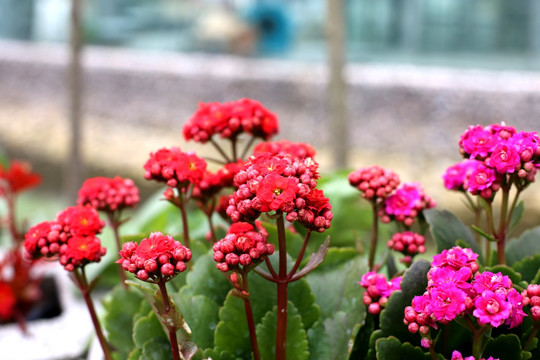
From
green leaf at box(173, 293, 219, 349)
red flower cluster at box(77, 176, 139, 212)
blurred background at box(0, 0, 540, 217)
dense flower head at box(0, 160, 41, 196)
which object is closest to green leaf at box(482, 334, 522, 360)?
green leaf at box(173, 293, 219, 349)

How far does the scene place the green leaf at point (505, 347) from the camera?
0.56 metres

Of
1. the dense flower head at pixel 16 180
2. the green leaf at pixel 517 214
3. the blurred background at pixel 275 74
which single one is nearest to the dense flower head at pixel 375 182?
the green leaf at pixel 517 214

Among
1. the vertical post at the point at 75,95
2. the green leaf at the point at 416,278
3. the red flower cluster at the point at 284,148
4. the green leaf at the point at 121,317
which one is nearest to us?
the green leaf at the point at 416,278

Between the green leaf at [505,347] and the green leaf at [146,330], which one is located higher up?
the green leaf at [505,347]

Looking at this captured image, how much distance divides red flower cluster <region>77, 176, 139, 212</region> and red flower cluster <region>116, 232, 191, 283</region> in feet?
0.65

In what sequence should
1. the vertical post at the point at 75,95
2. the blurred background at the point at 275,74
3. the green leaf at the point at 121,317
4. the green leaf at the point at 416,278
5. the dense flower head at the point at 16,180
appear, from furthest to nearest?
the blurred background at the point at 275,74 → the vertical post at the point at 75,95 → the dense flower head at the point at 16,180 → the green leaf at the point at 121,317 → the green leaf at the point at 416,278

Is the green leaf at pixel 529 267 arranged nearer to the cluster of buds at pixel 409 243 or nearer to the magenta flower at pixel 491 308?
the cluster of buds at pixel 409 243

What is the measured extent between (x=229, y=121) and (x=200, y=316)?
0.22 metres

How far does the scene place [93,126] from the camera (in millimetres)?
3805

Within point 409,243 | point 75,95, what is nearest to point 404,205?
point 409,243

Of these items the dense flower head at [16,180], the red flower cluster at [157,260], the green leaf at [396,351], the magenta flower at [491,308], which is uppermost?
the red flower cluster at [157,260]

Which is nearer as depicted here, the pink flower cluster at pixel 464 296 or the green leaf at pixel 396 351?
the pink flower cluster at pixel 464 296

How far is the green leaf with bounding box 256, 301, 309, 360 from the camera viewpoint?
611 millimetres

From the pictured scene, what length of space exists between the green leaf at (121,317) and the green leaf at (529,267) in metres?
0.45
